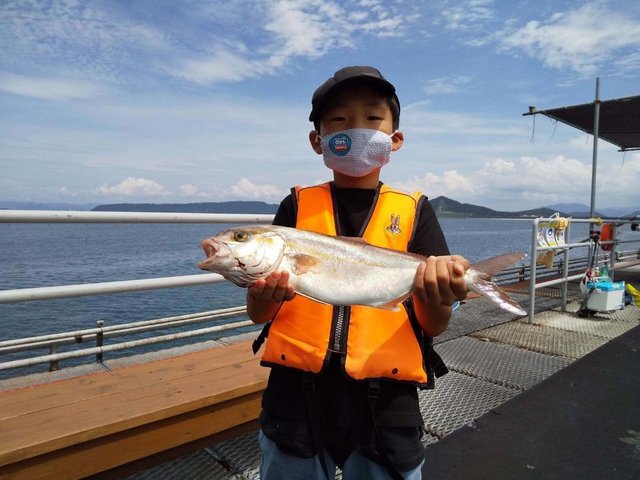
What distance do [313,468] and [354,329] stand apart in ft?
2.14

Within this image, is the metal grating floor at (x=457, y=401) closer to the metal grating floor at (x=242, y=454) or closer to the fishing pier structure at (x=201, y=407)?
the fishing pier structure at (x=201, y=407)

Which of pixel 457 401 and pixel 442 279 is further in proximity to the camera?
pixel 457 401

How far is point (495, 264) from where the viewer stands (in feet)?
7.12

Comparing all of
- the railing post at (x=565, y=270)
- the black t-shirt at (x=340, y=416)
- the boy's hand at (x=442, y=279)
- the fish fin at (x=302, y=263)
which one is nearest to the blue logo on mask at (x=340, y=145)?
the fish fin at (x=302, y=263)

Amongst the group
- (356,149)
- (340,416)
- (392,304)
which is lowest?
(340,416)

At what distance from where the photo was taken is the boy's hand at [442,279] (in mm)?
1860

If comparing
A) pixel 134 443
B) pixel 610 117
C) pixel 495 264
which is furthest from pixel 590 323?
pixel 134 443

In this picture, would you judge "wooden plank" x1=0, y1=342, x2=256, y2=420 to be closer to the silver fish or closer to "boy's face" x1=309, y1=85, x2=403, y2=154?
the silver fish

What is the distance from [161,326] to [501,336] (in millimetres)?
4779

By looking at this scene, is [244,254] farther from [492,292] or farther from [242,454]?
[242,454]

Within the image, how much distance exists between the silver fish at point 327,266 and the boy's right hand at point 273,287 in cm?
5

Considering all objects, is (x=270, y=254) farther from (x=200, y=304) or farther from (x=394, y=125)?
(x=200, y=304)

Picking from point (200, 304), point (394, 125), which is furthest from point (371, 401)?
point (200, 304)

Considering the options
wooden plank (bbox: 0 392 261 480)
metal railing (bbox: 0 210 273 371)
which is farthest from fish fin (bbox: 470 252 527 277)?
wooden plank (bbox: 0 392 261 480)
